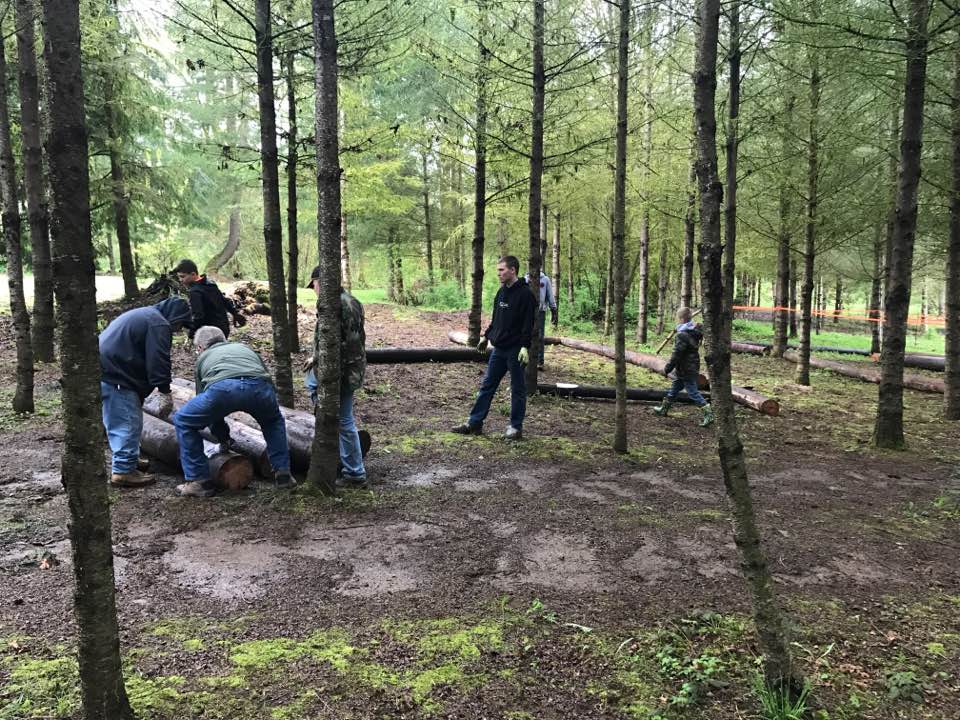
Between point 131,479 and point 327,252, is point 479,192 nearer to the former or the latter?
point 327,252

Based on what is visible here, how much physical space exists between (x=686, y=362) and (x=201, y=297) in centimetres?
706

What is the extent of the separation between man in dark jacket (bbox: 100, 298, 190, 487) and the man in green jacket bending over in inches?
13.9

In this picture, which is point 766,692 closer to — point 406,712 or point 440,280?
point 406,712

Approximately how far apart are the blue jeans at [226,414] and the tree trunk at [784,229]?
1024 centimetres

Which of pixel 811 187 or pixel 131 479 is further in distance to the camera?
pixel 811 187

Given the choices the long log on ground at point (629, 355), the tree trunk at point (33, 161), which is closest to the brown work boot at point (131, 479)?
the tree trunk at point (33, 161)

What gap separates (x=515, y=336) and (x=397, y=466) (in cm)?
228

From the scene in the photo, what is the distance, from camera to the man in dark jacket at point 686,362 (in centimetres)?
926

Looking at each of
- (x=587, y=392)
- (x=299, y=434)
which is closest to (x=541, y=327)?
(x=587, y=392)

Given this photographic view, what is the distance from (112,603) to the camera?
7.64 feet

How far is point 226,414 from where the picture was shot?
5359 mm

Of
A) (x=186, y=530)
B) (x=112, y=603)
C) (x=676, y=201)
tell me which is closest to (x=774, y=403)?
(x=676, y=201)

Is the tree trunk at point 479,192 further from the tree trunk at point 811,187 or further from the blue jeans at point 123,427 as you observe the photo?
the blue jeans at point 123,427

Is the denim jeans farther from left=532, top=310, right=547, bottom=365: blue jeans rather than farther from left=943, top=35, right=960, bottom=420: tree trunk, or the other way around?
left=943, top=35, right=960, bottom=420: tree trunk
